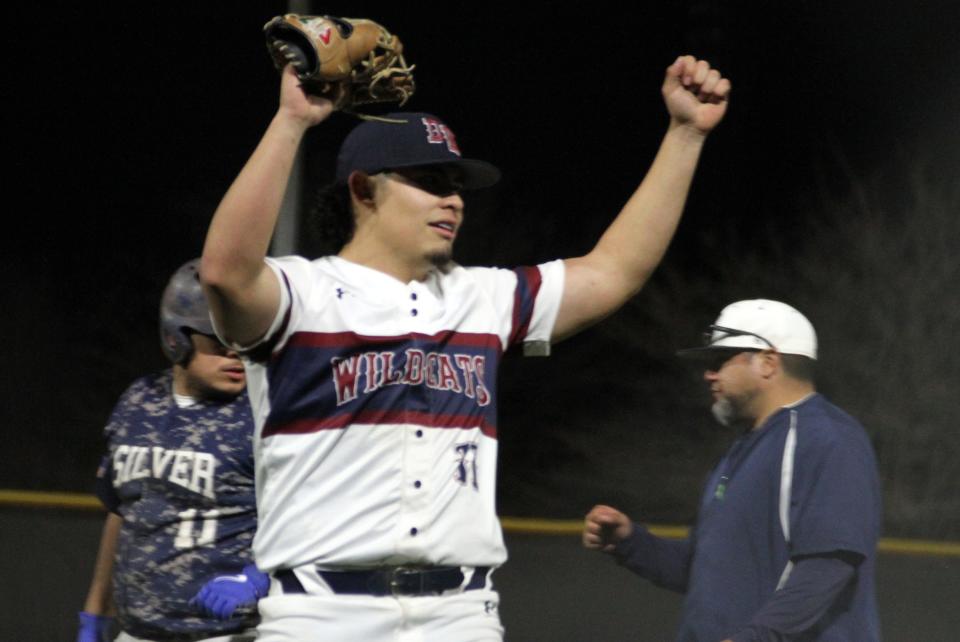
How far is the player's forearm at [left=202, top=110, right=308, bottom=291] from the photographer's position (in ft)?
8.48

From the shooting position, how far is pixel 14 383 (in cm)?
1327

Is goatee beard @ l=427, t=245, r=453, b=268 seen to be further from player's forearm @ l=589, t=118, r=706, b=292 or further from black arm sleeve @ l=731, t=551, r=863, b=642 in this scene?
black arm sleeve @ l=731, t=551, r=863, b=642

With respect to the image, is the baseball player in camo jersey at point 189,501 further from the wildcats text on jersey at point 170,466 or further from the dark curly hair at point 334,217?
the dark curly hair at point 334,217

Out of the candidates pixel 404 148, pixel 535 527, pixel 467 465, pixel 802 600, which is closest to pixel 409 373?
pixel 467 465

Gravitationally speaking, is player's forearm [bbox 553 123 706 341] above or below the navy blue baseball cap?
below

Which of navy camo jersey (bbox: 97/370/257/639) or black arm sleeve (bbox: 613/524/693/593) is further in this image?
black arm sleeve (bbox: 613/524/693/593)

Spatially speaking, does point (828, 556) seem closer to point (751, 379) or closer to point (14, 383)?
point (751, 379)

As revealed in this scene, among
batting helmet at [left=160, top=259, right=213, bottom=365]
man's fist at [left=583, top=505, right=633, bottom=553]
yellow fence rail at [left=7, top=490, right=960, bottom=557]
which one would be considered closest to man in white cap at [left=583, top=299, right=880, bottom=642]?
man's fist at [left=583, top=505, right=633, bottom=553]

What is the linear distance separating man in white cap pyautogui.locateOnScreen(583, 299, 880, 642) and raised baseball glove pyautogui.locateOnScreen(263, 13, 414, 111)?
1.67 m

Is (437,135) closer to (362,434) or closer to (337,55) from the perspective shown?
(337,55)

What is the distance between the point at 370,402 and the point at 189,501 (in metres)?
1.08

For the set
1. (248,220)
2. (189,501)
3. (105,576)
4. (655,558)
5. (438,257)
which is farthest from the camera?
(655,558)

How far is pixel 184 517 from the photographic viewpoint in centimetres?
370

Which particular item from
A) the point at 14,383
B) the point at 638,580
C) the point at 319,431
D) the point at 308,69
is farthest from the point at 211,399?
the point at 14,383
